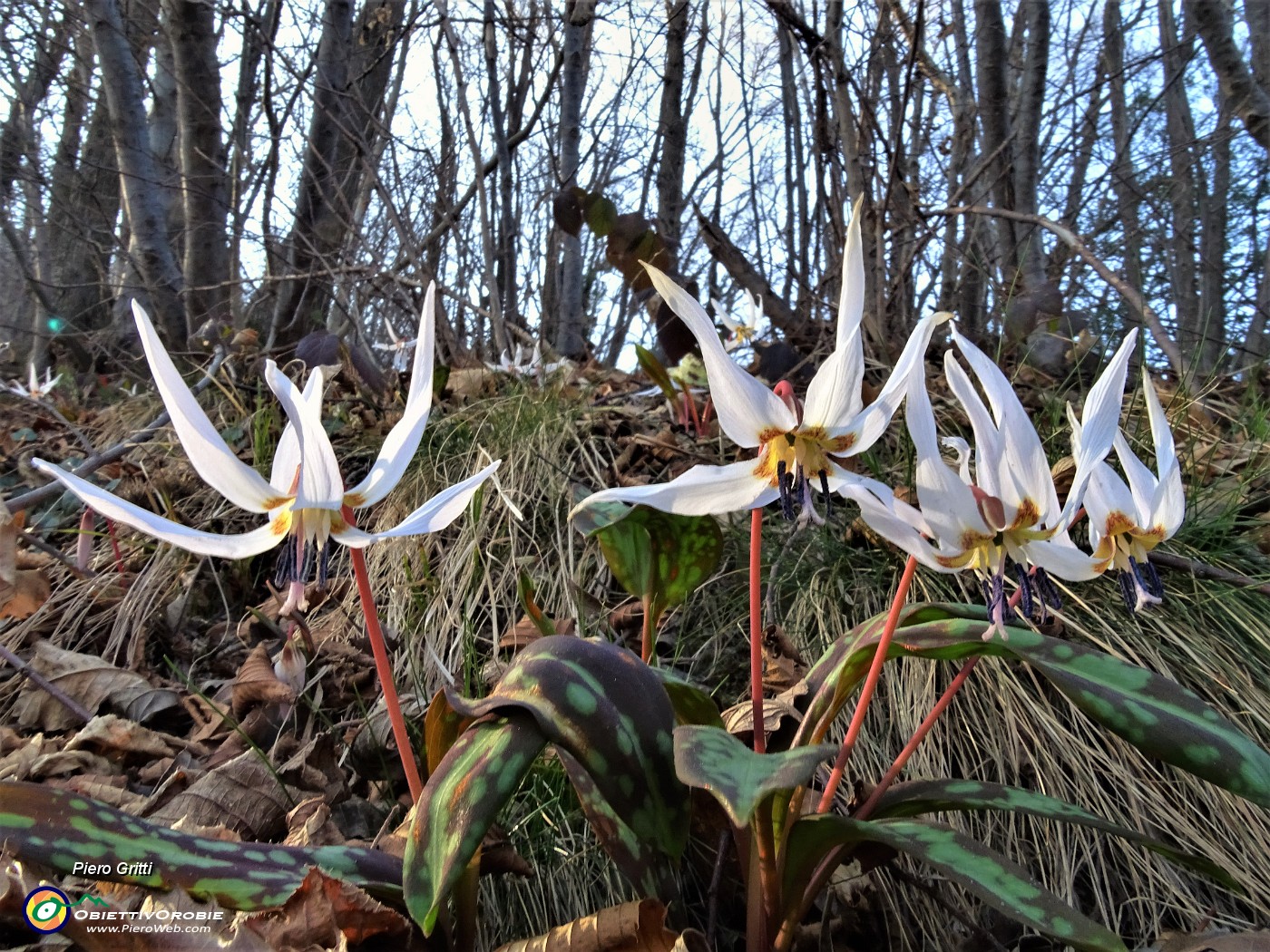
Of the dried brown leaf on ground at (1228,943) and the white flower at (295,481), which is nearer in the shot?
the white flower at (295,481)

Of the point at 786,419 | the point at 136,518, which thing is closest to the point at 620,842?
the point at 786,419

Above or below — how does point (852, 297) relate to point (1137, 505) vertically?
above

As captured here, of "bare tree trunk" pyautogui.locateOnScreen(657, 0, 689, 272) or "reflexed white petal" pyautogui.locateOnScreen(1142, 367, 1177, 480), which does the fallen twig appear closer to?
"reflexed white petal" pyautogui.locateOnScreen(1142, 367, 1177, 480)

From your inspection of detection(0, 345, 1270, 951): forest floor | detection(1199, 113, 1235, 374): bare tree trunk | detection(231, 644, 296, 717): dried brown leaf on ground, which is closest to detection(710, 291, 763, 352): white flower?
detection(0, 345, 1270, 951): forest floor

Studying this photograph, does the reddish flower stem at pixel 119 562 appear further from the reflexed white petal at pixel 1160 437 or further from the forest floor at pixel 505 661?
the reflexed white petal at pixel 1160 437

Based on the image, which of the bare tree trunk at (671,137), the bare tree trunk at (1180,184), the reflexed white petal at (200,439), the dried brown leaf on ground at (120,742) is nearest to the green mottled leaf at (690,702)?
the reflexed white petal at (200,439)

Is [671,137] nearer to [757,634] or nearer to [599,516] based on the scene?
[599,516]

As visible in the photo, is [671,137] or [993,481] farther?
[671,137]
